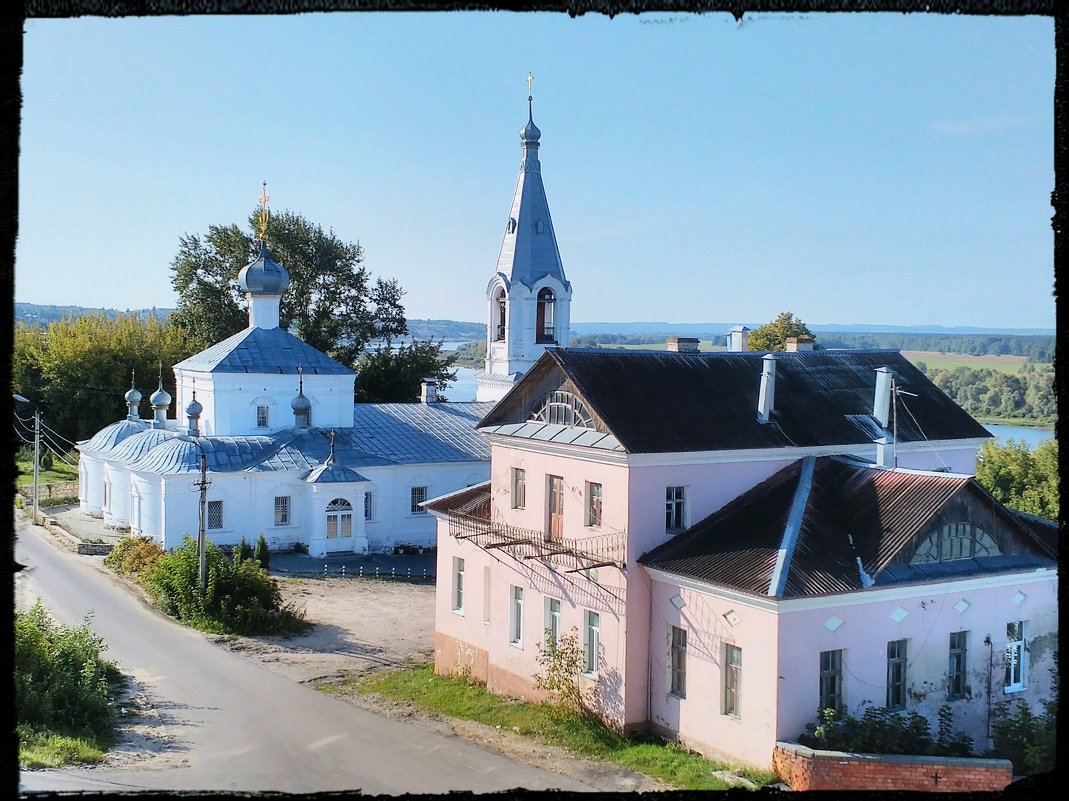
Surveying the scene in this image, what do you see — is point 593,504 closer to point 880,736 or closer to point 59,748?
point 880,736

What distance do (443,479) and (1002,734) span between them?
2409 cm

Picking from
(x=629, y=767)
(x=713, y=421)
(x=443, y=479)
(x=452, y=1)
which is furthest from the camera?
(x=443, y=479)

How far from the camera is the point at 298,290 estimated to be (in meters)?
56.8

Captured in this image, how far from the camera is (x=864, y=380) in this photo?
Result: 21.0 metres

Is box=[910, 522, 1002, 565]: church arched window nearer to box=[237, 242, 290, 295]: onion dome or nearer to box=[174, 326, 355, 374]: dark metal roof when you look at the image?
A: box=[174, 326, 355, 374]: dark metal roof

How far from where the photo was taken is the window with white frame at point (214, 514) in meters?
31.7

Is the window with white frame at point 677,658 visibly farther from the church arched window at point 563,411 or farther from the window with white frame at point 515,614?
the church arched window at point 563,411

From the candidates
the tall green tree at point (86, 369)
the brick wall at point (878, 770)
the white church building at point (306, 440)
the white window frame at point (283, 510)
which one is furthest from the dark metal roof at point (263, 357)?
the brick wall at point (878, 770)

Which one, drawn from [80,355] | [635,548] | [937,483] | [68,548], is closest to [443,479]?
[68,548]

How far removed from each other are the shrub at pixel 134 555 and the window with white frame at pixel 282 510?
3.84 metres

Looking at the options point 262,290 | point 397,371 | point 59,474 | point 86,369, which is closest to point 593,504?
point 262,290

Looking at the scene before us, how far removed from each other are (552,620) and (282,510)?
56.7ft

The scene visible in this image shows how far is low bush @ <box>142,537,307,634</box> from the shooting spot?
2308 centimetres

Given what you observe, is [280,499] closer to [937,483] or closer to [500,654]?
[500,654]
